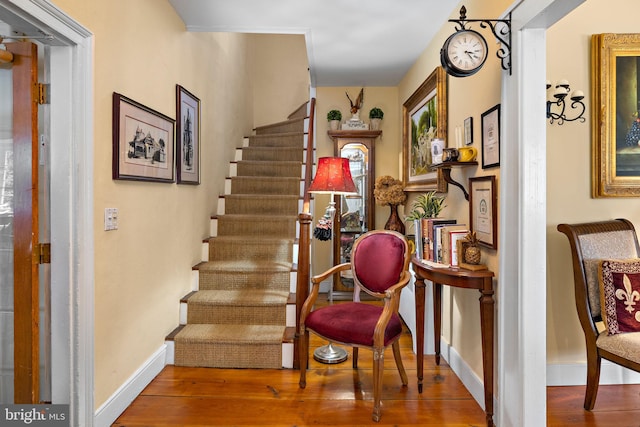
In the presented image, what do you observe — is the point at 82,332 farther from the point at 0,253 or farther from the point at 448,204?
the point at 448,204

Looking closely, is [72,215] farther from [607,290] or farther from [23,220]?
[607,290]

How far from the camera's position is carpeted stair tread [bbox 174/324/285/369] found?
2672 millimetres

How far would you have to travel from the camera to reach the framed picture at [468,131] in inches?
95.1

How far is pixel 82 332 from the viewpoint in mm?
1803

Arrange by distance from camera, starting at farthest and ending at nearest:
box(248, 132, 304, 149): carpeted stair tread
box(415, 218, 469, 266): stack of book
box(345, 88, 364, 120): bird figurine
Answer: box(248, 132, 304, 149): carpeted stair tread
box(345, 88, 364, 120): bird figurine
box(415, 218, 469, 266): stack of book

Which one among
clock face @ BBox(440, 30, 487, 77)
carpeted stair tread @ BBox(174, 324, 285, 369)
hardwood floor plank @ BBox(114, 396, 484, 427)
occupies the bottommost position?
hardwood floor plank @ BBox(114, 396, 484, 427)

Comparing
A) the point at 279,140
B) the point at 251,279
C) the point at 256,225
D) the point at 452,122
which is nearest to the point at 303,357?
the point at 251,279

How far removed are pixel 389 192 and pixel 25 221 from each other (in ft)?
10.4

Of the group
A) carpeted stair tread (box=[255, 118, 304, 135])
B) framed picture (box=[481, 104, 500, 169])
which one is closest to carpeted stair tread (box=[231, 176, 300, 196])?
carpeted stair tread (box=[255, 118, 304, 135])

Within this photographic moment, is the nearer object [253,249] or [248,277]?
[248,277]

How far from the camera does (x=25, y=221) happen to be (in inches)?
68.6

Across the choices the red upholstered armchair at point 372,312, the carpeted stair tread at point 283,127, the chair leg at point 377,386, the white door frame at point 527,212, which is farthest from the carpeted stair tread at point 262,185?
the white door frame at point 527,212

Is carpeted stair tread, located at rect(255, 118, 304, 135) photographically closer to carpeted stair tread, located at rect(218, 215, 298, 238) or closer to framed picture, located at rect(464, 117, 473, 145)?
carpeted stair tread, located at rect(218, 215, 298, 238)

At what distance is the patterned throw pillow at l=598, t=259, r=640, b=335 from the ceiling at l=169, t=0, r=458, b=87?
200 centimetres
